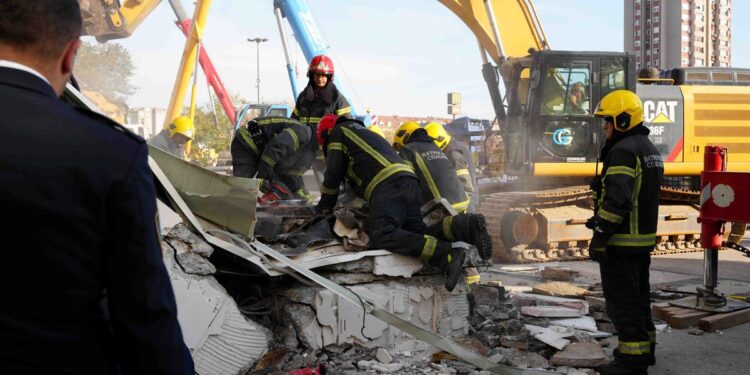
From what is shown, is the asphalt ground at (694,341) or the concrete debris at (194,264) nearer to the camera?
the concrete debris at (194,264)

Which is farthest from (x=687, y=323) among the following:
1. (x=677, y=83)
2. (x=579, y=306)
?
(x=677, y=83)

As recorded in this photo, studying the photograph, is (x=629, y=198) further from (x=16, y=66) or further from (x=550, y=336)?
(x=16, y=66)

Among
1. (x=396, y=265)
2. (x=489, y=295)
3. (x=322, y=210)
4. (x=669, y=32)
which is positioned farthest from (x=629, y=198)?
(x=669, y=32)

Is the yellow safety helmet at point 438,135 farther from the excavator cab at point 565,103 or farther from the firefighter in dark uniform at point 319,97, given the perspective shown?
the excavator cab at point 565,103

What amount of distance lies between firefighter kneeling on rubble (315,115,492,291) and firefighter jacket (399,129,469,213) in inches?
33.6

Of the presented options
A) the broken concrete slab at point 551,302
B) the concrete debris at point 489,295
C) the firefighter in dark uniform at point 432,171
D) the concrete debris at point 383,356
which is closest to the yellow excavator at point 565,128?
the broken concrete slab at point 551,302

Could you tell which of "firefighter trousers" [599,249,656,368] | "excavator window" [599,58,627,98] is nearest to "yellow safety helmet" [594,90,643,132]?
"firefighter trousers" [599,249,656,368]

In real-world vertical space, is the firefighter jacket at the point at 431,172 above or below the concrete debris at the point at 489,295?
above

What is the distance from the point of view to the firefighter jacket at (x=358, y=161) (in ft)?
17.1

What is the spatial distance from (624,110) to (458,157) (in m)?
2.78

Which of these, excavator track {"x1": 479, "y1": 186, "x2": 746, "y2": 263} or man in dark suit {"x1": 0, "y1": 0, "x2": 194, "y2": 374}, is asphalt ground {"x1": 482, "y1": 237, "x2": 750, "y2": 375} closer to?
excavator track {"x1": 479, "y1": 186, "x2": 746, "y2": 263}

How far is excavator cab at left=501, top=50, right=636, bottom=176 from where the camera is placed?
9578mm

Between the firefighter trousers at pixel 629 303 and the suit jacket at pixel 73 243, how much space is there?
3.85 metres

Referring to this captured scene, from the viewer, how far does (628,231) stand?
468 cm
